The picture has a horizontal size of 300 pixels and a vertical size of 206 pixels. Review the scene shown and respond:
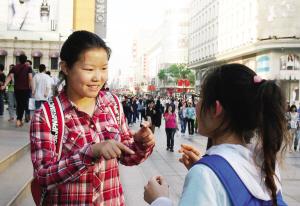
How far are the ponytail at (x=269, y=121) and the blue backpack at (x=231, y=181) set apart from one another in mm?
135

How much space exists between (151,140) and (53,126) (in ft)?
1.42

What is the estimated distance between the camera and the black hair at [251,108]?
5.25 ft

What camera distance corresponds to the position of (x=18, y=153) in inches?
297

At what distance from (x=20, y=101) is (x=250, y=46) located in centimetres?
4088

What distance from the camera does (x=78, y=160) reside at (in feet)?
6.33

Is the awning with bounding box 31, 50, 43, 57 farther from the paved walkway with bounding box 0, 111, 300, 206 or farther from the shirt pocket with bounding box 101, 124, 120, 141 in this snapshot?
the shirt pocket with bounding box 101, 124, 120, 141

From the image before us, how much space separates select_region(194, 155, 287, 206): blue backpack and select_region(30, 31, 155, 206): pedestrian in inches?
21.0

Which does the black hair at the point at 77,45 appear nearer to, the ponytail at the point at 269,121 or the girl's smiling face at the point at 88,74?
the girl's smiling face at the point at 88,74

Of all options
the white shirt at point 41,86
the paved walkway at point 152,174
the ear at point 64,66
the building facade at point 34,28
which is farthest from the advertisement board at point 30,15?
the ear at point 64,66

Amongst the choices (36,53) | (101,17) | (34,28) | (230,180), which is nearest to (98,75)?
(230,180)

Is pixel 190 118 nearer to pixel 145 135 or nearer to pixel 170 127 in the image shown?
pixel 170 127

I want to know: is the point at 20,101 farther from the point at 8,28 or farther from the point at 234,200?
the point at 8,28

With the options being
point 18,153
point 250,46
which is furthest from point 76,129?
point 250,46

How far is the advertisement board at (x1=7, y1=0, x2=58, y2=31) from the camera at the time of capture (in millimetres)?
68625
